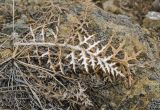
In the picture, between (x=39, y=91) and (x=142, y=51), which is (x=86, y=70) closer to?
(x=39, y=91)

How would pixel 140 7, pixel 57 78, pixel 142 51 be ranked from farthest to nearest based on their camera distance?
pixel 140 7 < pixel 142 51 < pixel 57 78

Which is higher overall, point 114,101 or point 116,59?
point 116,59

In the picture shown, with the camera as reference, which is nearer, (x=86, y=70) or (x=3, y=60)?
(x=86, y=70)

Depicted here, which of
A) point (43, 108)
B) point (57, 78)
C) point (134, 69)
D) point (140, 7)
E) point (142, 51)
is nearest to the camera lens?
point (43, 108)

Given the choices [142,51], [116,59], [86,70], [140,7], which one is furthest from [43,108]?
[140,7]

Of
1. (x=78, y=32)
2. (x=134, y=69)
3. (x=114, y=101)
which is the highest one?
(x=78, y=32)

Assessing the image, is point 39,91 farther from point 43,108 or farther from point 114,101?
point 114,101
